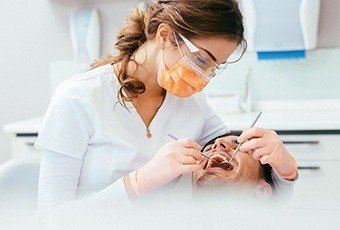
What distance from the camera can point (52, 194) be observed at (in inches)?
44.7

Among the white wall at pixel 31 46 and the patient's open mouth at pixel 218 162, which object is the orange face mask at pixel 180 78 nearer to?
the patient's open mouth at pixel 218 162

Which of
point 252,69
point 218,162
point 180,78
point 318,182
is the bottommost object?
point 318,182

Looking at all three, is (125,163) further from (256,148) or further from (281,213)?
(281,213)

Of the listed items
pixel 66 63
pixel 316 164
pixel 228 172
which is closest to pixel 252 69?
pixel 316 164

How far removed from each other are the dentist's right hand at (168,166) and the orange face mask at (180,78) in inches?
10.0

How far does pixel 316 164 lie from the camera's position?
6.86ft

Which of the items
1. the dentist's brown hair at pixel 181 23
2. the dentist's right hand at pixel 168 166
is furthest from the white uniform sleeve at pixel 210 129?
the dentist's right hand at pixel 168 166

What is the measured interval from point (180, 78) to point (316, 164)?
110 cm

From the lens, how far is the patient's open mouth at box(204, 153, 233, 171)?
1.30 meters

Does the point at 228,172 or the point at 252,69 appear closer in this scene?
the point at 228,172

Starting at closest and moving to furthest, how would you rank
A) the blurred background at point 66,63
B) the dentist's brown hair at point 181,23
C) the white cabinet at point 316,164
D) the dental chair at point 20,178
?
the dentist's brown hair at point 181,23 < the dental chair at point 20,178 < the white cabinet at point 316,164 < the blurred background at point 66,63

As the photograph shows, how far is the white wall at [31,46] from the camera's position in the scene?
283 centimetres

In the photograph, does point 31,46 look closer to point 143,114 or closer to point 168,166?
point 143,114

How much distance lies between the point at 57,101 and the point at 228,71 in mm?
1548
